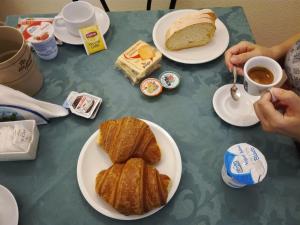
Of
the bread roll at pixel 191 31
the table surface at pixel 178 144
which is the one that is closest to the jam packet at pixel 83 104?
the table surface at pixel 178 144

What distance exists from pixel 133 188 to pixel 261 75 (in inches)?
19.9

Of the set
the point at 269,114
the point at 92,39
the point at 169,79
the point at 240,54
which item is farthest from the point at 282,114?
the point at 92,39

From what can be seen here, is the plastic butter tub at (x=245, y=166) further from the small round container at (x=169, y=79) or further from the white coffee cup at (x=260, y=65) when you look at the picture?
the small round container at (x=169, y=79)

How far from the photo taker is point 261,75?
883mm

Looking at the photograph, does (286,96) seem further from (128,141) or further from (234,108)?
(128,141)

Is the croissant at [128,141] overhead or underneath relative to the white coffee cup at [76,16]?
underneath

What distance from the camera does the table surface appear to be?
0.79 meters

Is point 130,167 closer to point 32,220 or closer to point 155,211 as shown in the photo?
point 155,211

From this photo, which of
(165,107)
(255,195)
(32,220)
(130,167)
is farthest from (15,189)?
(255,195)

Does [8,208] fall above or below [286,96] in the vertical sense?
below

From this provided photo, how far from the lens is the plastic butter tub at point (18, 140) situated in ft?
2.70

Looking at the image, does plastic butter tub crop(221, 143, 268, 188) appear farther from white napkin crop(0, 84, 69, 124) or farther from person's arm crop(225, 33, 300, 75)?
white napkin crop(0, 84, 69, 124)

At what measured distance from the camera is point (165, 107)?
3.22 feet

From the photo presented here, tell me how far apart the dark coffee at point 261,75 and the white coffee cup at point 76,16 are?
59 cm
